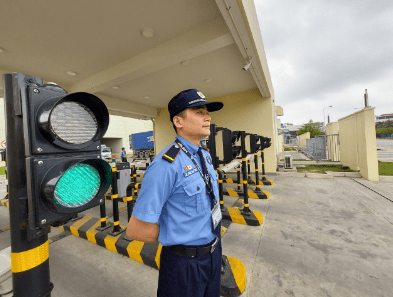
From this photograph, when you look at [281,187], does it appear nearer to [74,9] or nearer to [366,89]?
[366,89]

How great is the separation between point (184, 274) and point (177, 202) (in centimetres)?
49

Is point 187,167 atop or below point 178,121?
below

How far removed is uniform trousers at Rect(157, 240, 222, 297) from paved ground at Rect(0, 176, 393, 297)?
3.95 feet

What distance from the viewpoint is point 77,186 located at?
0.77 metres

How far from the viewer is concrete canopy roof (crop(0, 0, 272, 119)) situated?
3.31 metres

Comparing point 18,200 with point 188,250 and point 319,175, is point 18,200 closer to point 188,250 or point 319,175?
point 188,250

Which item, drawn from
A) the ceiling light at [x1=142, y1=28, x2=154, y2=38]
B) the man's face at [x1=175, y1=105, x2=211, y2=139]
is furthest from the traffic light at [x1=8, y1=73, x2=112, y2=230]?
the ceiling light at [x1=142, y1=28, x2=154, y2=38]

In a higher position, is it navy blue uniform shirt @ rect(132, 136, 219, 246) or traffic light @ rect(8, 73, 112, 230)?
traffic light @ rect(8, 73, 112, 230)

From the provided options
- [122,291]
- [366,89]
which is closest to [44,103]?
[122,291]

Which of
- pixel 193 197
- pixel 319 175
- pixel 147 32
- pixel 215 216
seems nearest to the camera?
pixel 193 197

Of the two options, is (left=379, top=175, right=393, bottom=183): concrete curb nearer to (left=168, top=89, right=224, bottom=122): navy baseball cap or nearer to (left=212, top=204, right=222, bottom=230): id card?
(left=212, top=204, right=222, bottom=230): id card

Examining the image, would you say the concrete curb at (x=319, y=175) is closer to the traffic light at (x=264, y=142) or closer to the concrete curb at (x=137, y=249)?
the traffic light at (x=264, y=142)

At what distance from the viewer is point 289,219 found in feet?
12.8

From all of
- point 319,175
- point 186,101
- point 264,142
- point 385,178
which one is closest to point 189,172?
point 186,101
